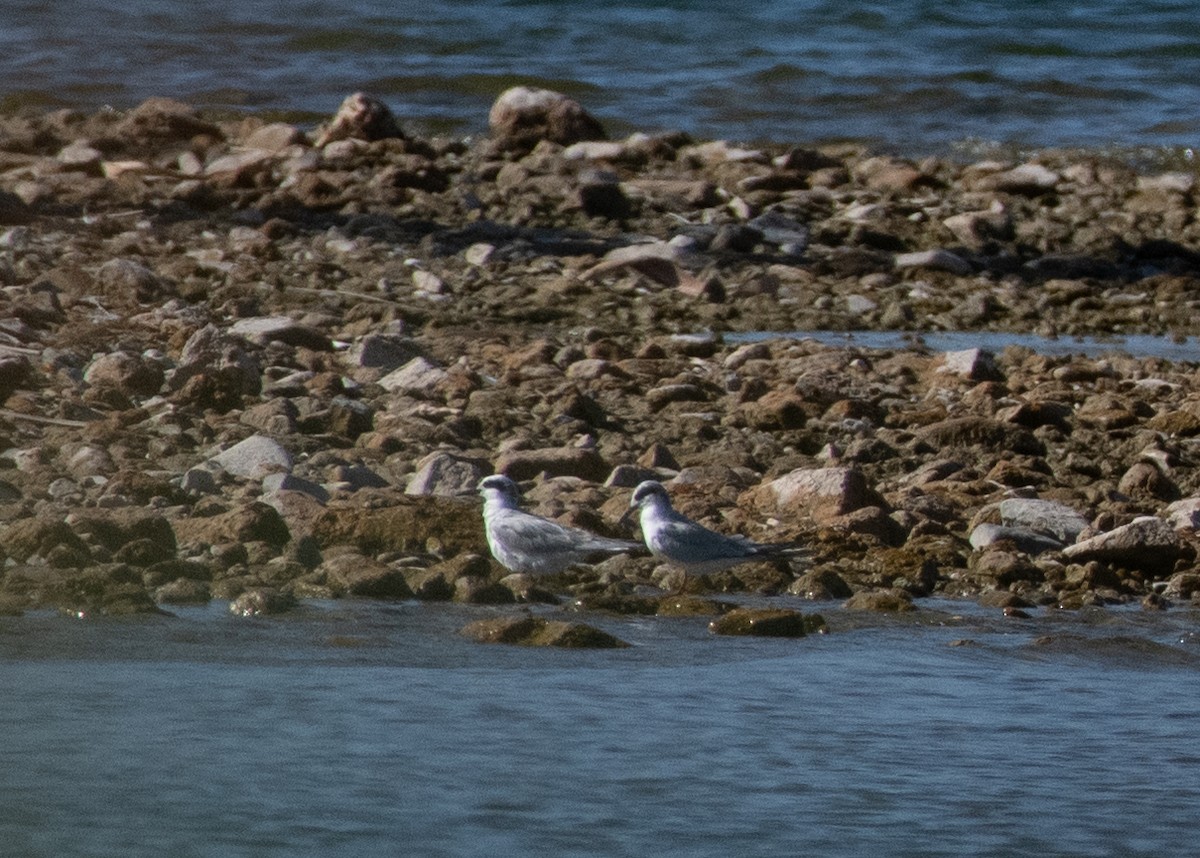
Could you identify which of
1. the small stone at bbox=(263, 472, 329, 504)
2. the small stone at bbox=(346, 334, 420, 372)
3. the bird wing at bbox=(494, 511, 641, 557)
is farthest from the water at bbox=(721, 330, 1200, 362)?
the bird wing at bbox=(494, 511, 641, 557)

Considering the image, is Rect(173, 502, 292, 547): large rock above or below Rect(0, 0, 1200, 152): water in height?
below

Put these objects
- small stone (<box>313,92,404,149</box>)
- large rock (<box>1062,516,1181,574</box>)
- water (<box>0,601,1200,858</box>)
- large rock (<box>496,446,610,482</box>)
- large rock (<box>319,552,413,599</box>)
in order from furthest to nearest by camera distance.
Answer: small stone (<box>313,92,404,149</box>) → large rock (<box>496,446,610,482</box>) → large rock (<box>1062,516,1181,574</box>) → large rock (<box>319,552,413,599</box>) → water (<box>0,601,1200,858</box>)

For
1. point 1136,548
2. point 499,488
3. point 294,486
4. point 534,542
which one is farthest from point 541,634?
point 1136,548

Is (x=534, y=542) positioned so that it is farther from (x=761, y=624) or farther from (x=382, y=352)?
(x=382, y=352)

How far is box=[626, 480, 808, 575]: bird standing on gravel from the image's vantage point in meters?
5.90

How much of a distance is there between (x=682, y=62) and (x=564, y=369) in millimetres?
11511

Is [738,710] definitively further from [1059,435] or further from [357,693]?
[1059,435]

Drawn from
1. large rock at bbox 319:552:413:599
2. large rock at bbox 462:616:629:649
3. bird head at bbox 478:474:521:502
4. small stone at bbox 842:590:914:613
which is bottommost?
small stone at bbox 842:590:914:613

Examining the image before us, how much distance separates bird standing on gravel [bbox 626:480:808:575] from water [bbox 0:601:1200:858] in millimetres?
311

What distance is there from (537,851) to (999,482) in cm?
386

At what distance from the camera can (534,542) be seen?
581cm

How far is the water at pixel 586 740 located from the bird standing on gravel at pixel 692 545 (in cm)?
31

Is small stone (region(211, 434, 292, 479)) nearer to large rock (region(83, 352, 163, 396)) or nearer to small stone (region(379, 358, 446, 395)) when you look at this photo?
large rock (region(83, 352, 163, 396))

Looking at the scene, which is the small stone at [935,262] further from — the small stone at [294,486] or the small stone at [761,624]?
the small stone at [761,624]
